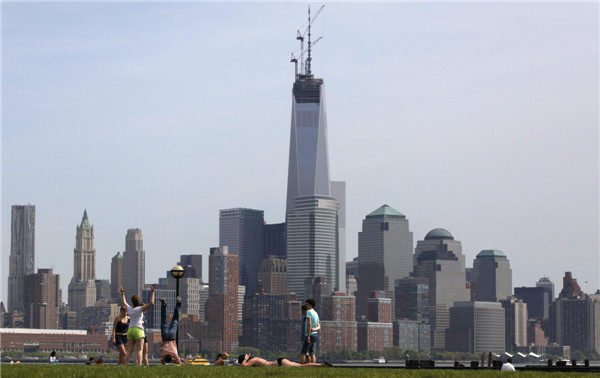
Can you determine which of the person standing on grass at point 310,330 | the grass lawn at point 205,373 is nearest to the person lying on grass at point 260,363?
the person standing on grass at point 310,330

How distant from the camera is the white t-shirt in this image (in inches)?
1289

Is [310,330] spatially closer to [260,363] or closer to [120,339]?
[260,363]

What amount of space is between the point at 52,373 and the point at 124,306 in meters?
6.56

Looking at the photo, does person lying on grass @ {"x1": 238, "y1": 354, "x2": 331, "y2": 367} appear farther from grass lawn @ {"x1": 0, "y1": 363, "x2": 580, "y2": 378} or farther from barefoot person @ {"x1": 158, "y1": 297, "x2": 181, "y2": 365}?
grass lawn @ {"x1": 0, "y1": 363, "x2": 580, "y2": 378}

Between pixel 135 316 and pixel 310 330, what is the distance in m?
6.08

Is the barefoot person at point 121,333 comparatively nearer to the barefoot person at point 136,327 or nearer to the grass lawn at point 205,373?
the barefoot person at point 136,327

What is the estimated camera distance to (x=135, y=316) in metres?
32.8

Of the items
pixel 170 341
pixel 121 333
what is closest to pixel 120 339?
pixel 121 333

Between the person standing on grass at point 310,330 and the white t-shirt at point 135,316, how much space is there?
5616mm

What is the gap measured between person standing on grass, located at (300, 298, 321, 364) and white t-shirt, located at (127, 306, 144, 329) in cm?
562

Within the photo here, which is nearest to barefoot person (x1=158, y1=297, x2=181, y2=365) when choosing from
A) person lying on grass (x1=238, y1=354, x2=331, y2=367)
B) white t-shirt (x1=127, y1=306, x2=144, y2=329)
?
white t-shirt (x1=127, y1=306, x2=144, y2=329)

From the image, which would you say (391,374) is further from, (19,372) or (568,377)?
(19,372)

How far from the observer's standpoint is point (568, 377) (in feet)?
90.2

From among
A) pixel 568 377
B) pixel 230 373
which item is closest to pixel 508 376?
pixel 568 377
